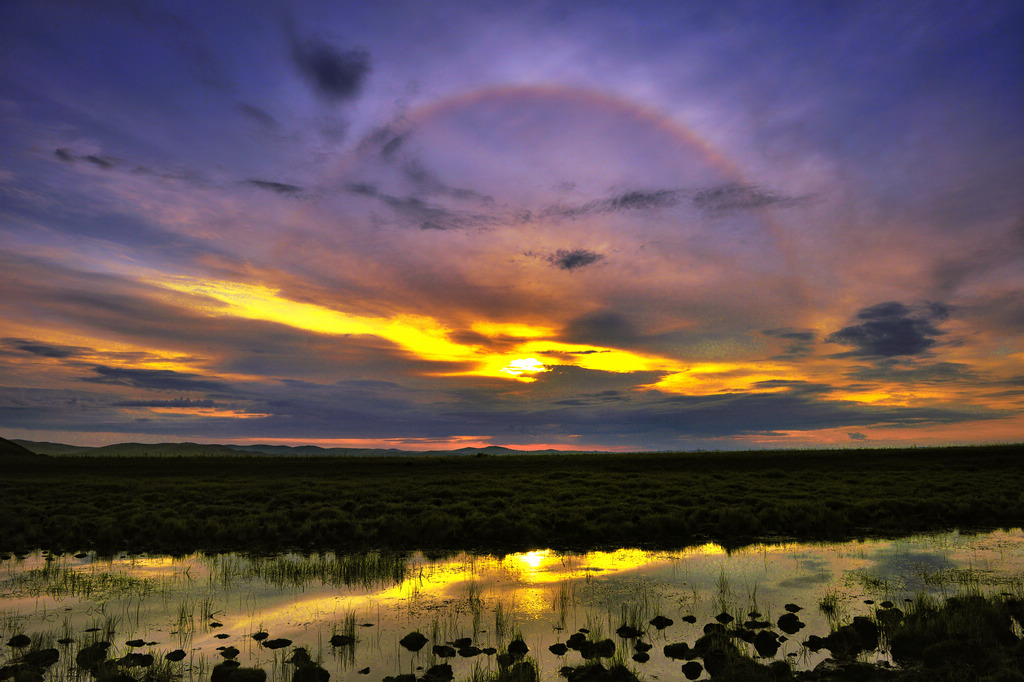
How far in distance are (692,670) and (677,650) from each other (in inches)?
32.9

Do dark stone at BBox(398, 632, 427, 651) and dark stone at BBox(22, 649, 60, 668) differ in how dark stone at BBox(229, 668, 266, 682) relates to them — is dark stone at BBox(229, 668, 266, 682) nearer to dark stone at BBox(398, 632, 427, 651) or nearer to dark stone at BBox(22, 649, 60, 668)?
dark stone at BBox(398, 632, 427, 651)

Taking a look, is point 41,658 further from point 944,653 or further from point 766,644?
point 944,653

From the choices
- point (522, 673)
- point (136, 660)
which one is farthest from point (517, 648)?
point (136, 660)

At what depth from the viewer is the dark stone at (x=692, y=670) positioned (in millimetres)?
9367

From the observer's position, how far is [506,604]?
44.8 feet

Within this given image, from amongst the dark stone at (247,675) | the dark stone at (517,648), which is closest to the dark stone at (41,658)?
the dark stone at (247,675)

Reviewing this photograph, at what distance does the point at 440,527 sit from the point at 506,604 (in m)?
10.4

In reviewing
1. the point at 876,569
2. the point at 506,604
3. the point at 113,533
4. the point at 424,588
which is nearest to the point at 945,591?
the point at 876,569

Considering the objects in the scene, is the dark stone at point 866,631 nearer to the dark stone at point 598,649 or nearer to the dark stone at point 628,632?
the dark stone at point 628,632

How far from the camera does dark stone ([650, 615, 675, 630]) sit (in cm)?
1187

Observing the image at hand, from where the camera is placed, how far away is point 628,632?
37.4ft

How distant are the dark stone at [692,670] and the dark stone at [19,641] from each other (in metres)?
12.5

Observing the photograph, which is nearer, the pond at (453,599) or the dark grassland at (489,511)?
the pond at (453,599)

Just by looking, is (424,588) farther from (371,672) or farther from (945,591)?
(945,591)
